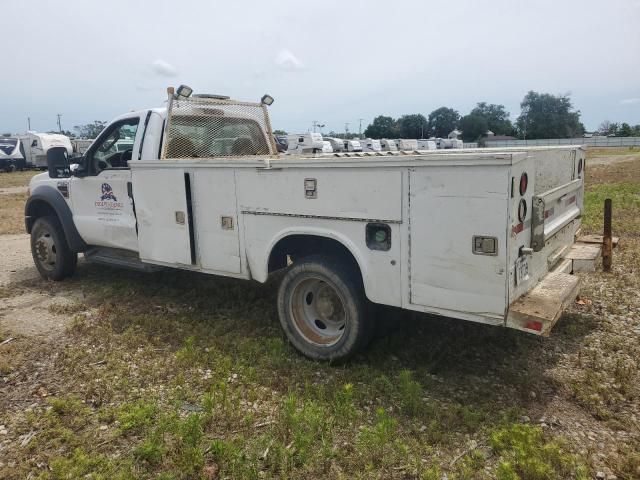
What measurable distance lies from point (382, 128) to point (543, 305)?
86.8 m

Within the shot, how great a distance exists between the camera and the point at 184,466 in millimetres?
2924

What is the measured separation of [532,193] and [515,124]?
10159 centimetres

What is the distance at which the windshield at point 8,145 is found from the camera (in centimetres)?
3416

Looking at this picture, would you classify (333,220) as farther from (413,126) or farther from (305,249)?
(413,126)

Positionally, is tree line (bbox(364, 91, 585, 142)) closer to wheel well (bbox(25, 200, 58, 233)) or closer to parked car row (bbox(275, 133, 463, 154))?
parked car row (bbox(275, 133, 463, 154))

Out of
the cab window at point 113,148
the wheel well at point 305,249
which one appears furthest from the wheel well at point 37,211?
the wheel well at point 305,249

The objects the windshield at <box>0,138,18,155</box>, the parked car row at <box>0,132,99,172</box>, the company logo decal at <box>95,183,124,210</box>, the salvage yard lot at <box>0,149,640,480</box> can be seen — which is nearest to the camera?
the salvage yard lot at <box>0,149,640,480</box>

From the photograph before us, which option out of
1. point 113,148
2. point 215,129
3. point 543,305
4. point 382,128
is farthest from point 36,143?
point 382,128

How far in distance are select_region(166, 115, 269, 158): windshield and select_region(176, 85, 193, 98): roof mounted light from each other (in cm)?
21

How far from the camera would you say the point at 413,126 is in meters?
89.4

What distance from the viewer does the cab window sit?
5.83 meters

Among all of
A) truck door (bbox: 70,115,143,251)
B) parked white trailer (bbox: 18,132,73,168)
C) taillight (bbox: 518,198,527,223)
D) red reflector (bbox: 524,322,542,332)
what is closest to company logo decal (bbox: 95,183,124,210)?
truck door (bbox: 70,115,143,251)

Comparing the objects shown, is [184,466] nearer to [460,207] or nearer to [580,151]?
[460,207]

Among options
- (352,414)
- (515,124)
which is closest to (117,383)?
(352,414)
